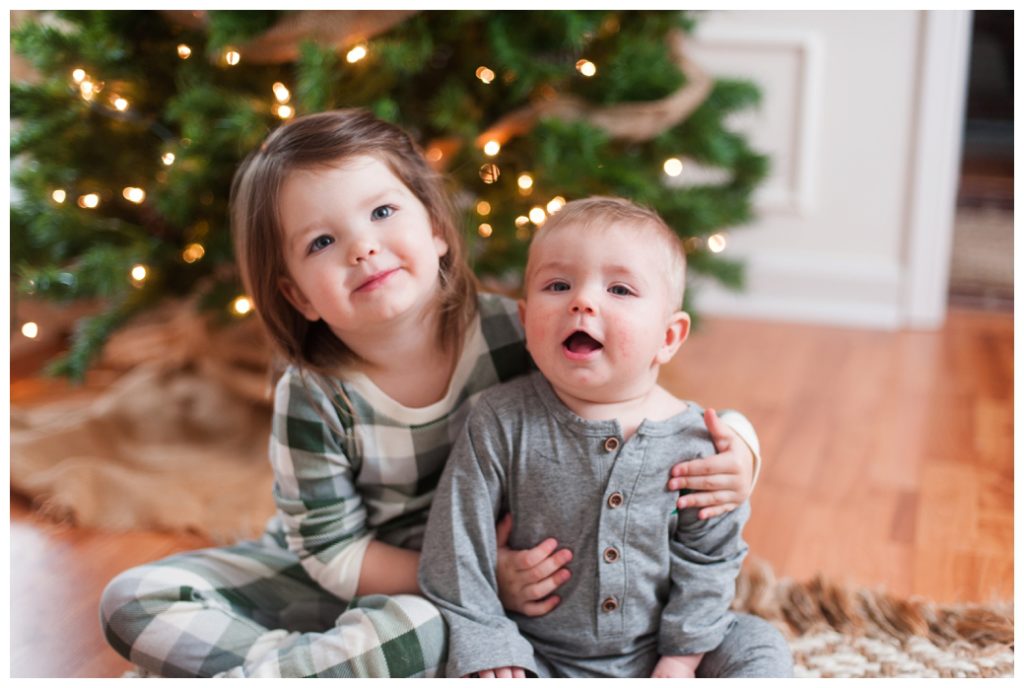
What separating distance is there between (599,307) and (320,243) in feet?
0.90

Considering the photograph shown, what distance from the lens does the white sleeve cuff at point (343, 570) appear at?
1.09 meters

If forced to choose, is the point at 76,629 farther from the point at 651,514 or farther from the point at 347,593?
the point at 651,514

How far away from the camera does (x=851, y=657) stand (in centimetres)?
117

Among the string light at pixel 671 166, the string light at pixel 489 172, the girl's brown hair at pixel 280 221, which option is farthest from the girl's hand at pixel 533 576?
the string light at pixel 671 166

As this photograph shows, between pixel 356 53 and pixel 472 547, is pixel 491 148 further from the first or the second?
pixel 472 547

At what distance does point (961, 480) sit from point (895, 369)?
0.55 meters

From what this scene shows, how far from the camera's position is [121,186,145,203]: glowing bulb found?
1683mm

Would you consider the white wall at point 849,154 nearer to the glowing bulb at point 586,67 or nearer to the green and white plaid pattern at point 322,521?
the glowing bulb at point 586,67

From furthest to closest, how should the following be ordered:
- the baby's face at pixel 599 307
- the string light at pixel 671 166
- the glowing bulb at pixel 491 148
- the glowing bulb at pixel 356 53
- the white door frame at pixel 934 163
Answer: the white door frame at pixel 934 163, the string light at pixel 671 166, the glowing bulb at pixel 491 148, the glowing bulb at pixel 356 53, the baby's face at pixel 599 307

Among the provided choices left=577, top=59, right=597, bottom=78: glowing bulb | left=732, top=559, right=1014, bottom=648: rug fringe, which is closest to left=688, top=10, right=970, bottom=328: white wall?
left=577, top=59, right=597, bottom=78: glowing bulb

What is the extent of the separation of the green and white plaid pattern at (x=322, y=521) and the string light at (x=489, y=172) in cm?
56

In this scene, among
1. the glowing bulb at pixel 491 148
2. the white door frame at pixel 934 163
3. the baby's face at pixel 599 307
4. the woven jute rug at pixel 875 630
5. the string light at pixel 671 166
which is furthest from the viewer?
the white door frame at pixel 934 163

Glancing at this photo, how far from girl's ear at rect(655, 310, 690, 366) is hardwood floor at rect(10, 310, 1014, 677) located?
1.66 feet

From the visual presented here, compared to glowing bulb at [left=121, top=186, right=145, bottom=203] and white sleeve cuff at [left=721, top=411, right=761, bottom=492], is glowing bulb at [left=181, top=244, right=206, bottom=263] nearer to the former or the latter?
glowing bulb at [left=121, top=186, right=145, bottom=203]
